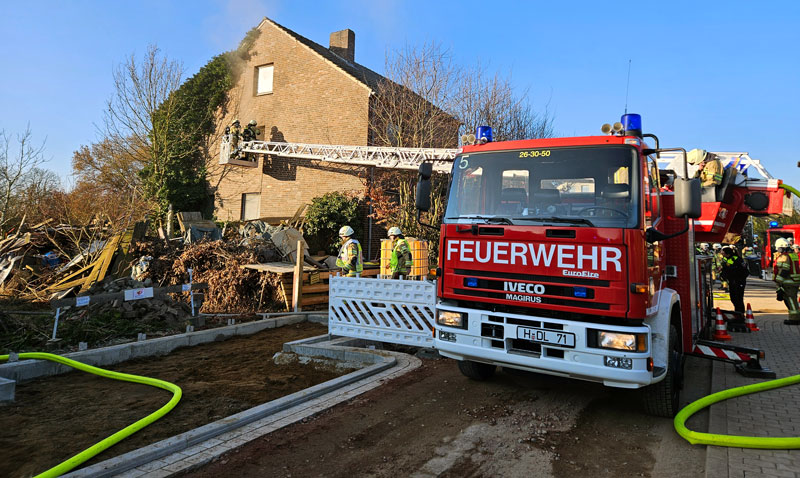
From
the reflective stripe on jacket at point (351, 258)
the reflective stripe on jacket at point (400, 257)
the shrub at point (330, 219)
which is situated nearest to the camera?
the reflective stripe on jacket at point (351, 258)

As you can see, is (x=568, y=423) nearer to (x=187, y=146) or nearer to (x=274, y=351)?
(x=274, y=351)

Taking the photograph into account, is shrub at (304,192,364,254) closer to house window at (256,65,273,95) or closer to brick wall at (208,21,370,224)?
brick wall at (208,21,370,224)

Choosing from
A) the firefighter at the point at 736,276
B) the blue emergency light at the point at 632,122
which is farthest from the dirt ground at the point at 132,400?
the firefighter at the point at 736,276

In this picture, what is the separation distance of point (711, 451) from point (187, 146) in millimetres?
22635

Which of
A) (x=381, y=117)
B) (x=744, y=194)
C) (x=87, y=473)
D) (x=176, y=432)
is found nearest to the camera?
(x=87, y=473)

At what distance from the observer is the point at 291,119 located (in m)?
20.2

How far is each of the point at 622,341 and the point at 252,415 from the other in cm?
325

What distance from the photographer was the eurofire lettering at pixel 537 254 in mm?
3869

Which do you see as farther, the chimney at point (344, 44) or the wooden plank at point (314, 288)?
the chimney at point (344, 44)

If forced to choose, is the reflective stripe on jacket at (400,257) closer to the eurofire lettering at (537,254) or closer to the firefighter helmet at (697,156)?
the eurofire lettering at (537,254)

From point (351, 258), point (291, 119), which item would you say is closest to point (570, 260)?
point (351, 258)

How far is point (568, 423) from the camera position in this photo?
430 cm

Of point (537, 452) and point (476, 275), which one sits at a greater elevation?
point (476, 275)

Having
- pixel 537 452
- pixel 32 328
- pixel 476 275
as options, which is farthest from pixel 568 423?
pixel 32 328
